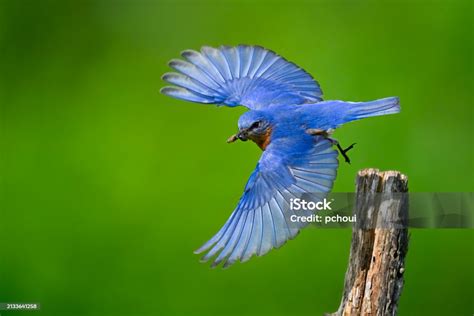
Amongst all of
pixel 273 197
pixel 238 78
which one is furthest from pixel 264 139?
pixel 238 78

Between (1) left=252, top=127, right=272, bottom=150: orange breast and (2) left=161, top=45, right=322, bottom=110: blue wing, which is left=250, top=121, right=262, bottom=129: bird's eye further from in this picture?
(2) left=161, top=45, right=322, bottom=110: blue wing

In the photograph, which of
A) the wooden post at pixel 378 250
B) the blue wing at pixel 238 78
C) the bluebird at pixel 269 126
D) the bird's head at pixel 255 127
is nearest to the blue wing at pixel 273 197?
the bluebird at pixel 269 126

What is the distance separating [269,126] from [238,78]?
2.36 ft

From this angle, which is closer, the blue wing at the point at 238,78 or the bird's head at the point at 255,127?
the bird's head at the point at 255,127

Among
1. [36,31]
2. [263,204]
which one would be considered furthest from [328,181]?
[36,31]

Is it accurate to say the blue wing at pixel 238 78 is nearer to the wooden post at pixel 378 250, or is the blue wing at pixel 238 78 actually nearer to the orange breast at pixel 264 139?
the orange breast at pixel 264 139

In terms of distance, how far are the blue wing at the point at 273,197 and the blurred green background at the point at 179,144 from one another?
154cm

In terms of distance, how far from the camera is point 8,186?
23.4 feet

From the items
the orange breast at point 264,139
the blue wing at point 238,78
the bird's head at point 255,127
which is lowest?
the orange breast at point 264,139

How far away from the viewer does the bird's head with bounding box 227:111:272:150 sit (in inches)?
201

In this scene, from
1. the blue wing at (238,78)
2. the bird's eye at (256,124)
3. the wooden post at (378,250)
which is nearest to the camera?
the wooden post at (378,250)


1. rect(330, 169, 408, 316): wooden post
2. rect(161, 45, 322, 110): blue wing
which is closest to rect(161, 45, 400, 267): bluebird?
rect(161, 45, 322, 110): blue wing

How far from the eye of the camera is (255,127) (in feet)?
16.8

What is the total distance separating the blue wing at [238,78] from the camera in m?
5.57
